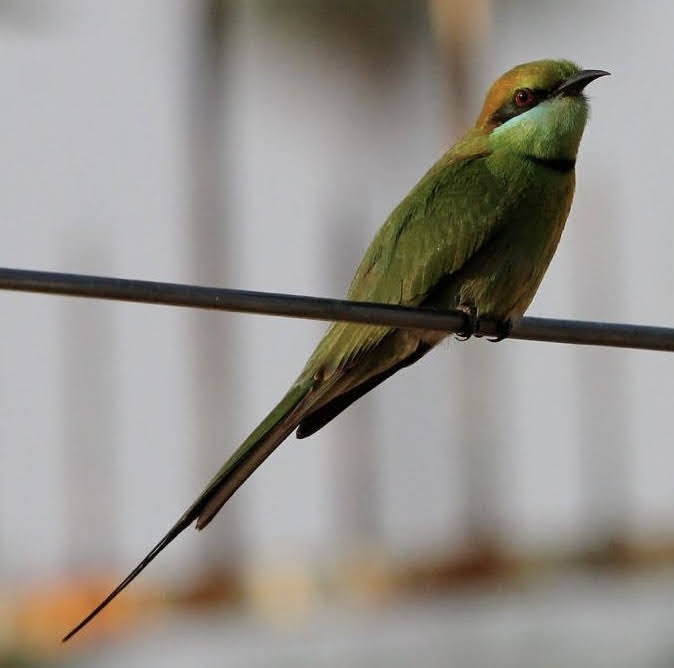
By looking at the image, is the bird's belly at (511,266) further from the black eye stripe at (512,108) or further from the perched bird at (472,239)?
the black eye stripe at (512,108)

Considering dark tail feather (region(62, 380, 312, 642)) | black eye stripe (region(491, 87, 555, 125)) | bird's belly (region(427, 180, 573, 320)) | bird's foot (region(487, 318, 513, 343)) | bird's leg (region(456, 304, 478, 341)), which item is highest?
black eye stripe (region(491, 87, 555, 125))

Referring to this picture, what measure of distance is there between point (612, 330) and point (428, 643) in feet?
26.7

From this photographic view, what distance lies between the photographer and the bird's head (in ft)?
15.5

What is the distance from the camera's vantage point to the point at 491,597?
13852 millimetres

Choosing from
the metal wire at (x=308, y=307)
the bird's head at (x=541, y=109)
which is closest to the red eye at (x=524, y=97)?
the bird's head at (x=541, y=109)

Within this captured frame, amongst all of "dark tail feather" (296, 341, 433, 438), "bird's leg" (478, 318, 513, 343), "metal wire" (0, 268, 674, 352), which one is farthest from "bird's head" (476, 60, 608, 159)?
"metal wire" (0, 268, 674, 352)

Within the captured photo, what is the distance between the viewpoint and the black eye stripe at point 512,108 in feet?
15.9

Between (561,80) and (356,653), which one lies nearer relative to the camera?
(561,80)

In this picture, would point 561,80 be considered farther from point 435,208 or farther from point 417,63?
point 417,63

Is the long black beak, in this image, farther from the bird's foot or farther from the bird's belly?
the bird's foot

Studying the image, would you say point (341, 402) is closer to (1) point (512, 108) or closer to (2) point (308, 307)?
(1) point (512, 108)

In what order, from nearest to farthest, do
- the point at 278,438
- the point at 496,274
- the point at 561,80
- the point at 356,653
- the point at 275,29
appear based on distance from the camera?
the point at 278,438 < the point at 496,274 < the point at 561,80 < the point at 356,653 < the point at 275,29

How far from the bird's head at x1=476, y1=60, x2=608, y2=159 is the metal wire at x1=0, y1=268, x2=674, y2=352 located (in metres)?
1.00

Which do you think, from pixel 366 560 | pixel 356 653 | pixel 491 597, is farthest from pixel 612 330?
pixel 366 560
